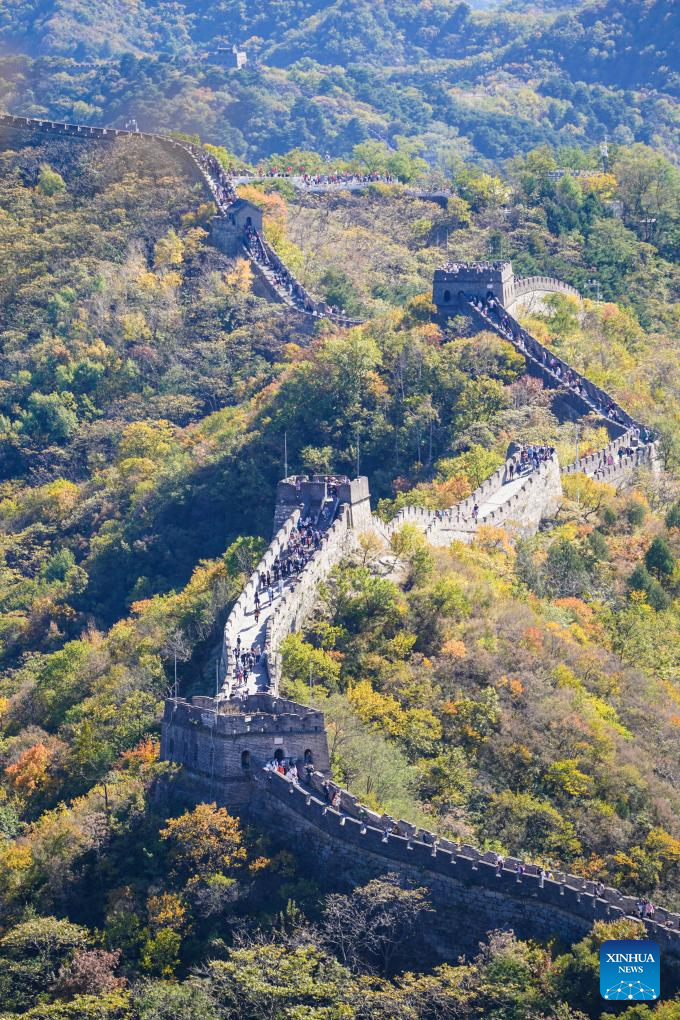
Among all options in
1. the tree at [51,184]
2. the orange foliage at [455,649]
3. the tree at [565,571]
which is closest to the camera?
the orange foliage at [455,649]

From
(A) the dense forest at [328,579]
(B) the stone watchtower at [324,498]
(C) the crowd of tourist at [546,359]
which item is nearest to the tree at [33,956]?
(A) the dense forest at [328,579]

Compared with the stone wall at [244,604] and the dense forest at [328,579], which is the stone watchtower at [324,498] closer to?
the stone wall at [244,604]

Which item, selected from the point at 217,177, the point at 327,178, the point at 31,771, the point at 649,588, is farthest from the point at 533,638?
the point at 327,178

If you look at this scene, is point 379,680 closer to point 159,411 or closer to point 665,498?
point 665,498

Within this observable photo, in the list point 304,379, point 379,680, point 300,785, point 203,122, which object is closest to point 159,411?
point 304,379

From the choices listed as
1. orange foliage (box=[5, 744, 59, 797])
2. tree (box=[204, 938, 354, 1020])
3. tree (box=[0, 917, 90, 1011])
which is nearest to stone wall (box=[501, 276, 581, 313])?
orange foliage (box=[5, 744, 59, 797])

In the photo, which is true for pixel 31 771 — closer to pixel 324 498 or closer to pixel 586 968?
pixel 324 498
